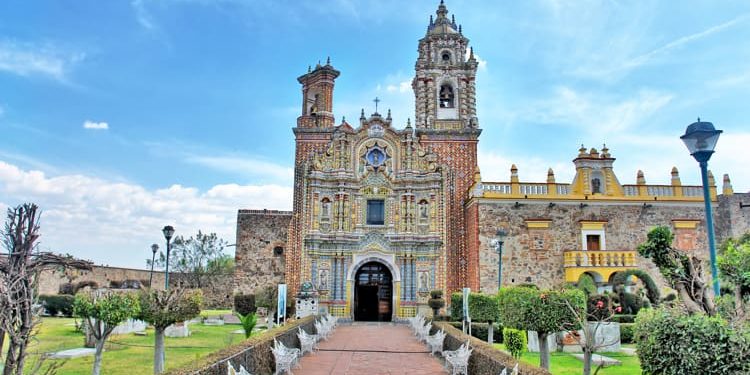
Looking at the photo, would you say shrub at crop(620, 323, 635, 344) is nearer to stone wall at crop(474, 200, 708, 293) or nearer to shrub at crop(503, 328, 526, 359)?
stone wall at crop(474, 200, 708, 293)

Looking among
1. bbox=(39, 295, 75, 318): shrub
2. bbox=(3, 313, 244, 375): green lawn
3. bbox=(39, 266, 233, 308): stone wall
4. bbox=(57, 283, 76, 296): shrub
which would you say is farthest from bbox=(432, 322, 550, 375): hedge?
bbox=(57, 283, 76, 296): shrub

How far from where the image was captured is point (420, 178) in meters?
26.2

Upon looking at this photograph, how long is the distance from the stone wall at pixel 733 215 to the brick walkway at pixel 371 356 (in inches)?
611

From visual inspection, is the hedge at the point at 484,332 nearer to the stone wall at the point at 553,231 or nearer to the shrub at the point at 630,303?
the stone wall at the point at 553,231

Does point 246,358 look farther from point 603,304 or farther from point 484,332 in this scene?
point 603,304

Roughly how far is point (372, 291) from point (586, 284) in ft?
31.3

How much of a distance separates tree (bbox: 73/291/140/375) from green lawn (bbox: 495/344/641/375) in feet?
27.1

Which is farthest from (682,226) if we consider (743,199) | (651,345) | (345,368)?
(651,345)

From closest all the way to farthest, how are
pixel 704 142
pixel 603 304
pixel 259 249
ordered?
pixel 704 142, pixel 603 304, pixel 259 249

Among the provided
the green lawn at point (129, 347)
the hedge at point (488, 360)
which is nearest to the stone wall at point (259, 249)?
the green lawn at point (129, 347)

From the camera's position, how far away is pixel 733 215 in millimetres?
24906

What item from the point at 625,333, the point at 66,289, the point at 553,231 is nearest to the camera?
the point at 625,333

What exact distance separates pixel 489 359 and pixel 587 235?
16.5m

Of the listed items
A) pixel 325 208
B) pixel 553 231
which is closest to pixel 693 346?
pixel 553 231
